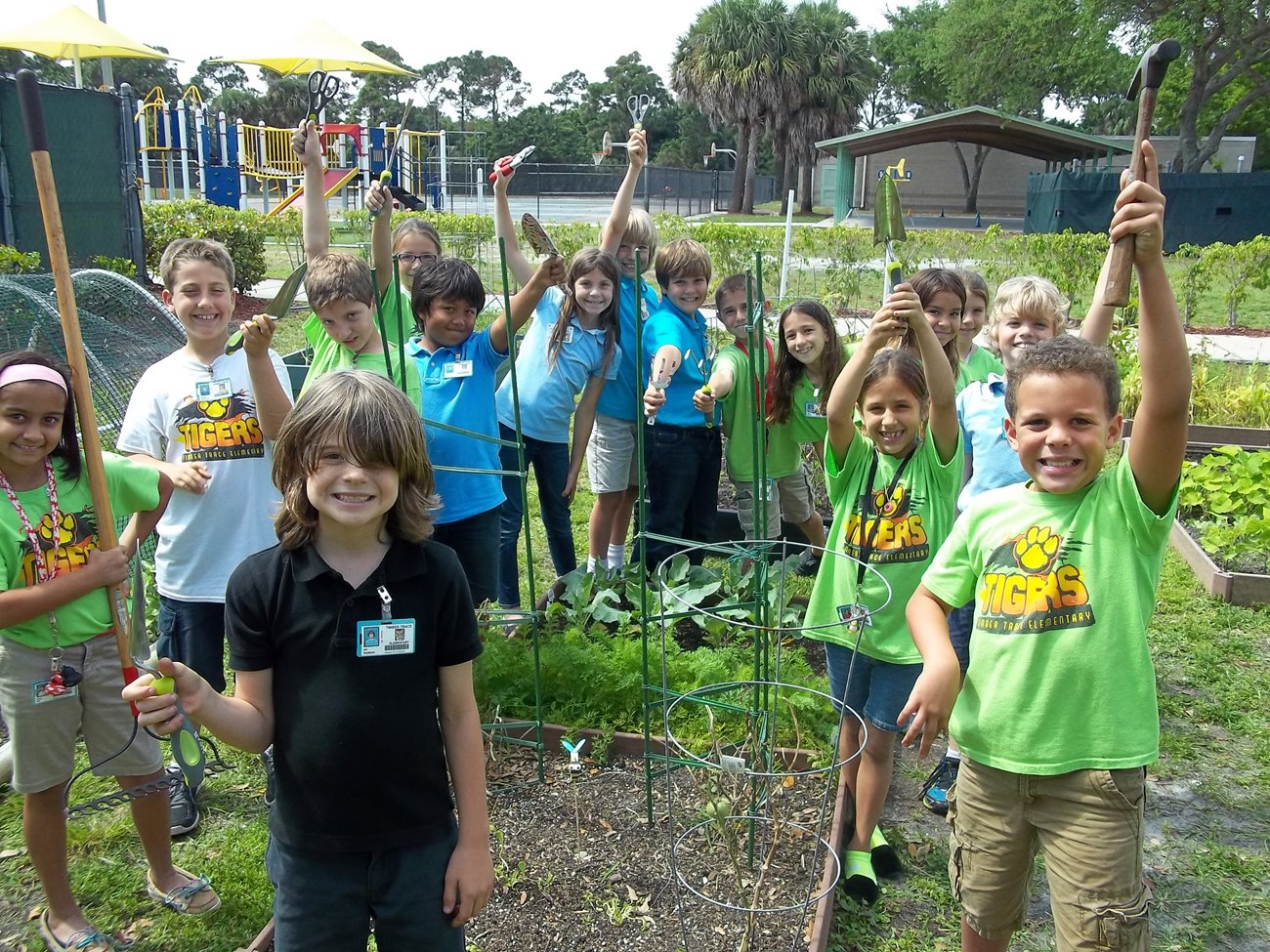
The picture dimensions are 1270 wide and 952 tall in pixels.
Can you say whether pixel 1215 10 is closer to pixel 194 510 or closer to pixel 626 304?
pixel 626 304

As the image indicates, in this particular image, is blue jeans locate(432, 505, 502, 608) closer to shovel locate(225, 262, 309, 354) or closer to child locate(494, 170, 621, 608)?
child locate(494, 170, 621, 608)

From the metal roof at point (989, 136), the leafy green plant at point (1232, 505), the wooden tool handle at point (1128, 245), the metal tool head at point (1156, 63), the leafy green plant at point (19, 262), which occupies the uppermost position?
the metal roof at point (989, 136)

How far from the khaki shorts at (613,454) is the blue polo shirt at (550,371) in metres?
0.22

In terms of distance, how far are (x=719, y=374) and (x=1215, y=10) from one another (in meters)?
31.2

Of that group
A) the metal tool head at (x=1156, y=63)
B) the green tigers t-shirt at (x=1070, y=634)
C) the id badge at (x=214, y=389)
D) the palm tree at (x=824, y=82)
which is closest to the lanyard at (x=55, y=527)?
the id badge at (x=214, y=389)

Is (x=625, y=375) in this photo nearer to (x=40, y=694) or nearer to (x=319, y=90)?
(x=319, y=90)

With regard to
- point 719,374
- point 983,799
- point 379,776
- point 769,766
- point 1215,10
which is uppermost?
point 1215,10

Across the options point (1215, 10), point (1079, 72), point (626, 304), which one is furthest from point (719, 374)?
point (1079, 72)

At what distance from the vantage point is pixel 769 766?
266 centimetres

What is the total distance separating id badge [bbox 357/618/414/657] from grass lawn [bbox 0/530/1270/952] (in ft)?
3.65

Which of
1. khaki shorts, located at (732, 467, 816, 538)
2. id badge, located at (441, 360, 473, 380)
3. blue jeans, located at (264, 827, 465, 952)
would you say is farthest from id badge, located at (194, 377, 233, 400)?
khaki shorts, located at (732, 467, 816, 538)

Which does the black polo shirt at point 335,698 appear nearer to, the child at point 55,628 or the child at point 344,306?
the child at point 55,628

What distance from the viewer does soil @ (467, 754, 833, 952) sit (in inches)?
97.8

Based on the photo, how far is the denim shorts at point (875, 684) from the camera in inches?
104
